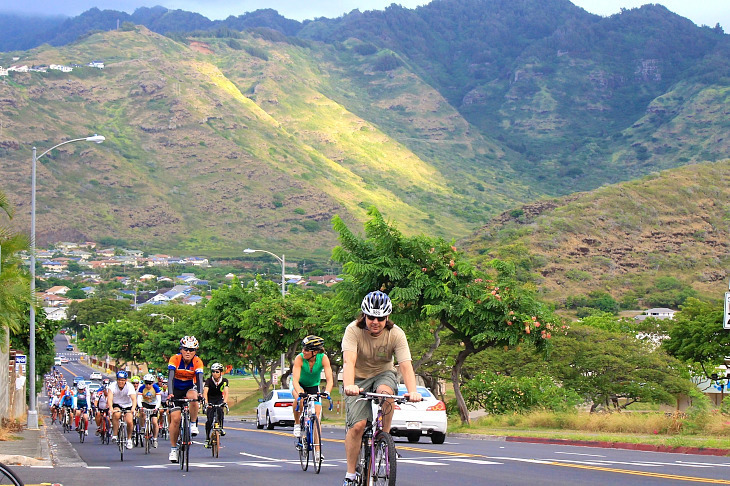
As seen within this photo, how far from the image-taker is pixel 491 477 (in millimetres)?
15664

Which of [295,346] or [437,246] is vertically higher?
[437,246]

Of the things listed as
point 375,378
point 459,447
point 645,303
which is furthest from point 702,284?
point 375,378

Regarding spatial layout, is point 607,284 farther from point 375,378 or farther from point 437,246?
point 375,378

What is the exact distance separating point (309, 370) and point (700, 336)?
150ft

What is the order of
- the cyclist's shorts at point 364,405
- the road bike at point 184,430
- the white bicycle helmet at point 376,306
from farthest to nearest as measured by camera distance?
the road bike at point 184,430 → the cyclist's shorts at point 364,405 → the white bicycle helmet at point 376,306

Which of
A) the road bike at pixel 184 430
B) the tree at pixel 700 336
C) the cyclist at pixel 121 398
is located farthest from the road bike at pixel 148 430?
the tree at pixel 700 336

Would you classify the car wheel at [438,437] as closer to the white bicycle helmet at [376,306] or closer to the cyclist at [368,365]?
the cyclist at [368,365]

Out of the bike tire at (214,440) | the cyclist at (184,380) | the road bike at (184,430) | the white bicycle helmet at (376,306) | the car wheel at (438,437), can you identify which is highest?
the white bicycle helmet at (376,306)

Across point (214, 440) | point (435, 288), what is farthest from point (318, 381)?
point (435, 288)

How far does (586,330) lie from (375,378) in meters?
63.3

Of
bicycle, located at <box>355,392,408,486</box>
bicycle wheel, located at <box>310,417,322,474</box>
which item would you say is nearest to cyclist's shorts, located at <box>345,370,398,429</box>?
bicycle, located at <box>355,392,408,486</box>

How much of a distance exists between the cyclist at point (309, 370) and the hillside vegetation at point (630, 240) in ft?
391

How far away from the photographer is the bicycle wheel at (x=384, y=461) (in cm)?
1001

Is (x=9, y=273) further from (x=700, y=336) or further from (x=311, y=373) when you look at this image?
(x=700, y=336)
